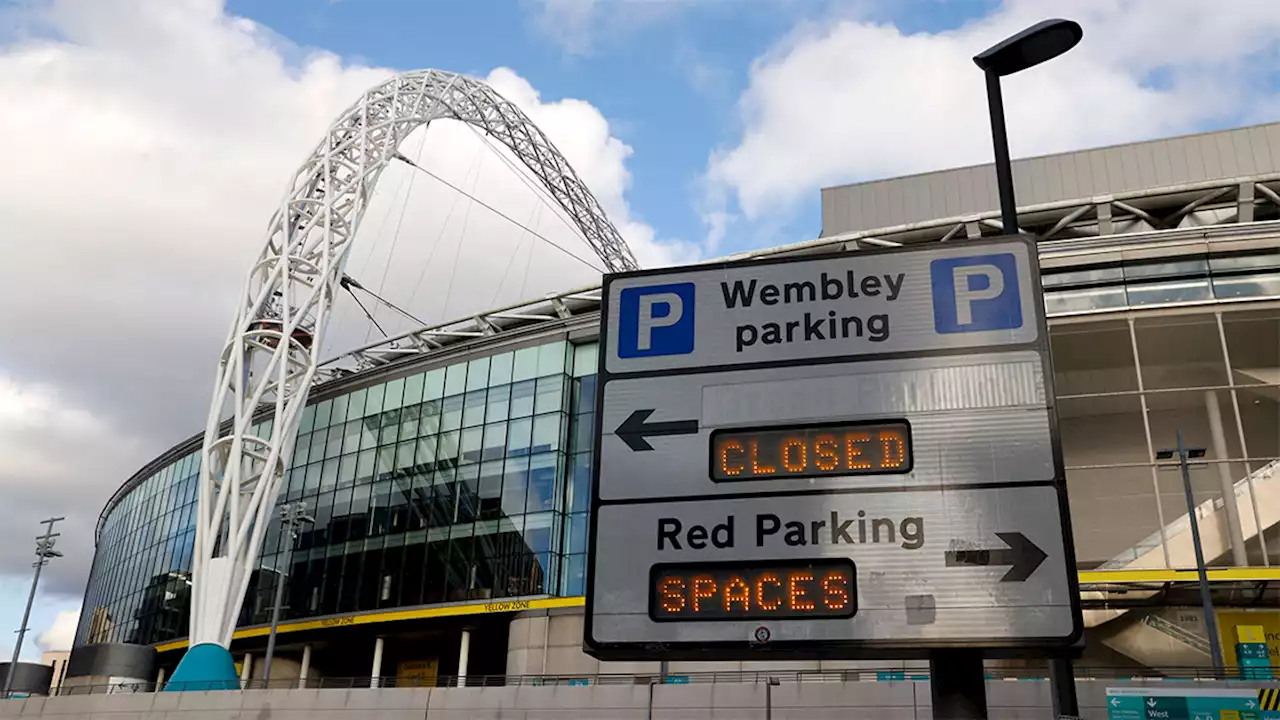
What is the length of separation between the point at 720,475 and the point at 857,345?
145 cm

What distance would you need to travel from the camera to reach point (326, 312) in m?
44.9

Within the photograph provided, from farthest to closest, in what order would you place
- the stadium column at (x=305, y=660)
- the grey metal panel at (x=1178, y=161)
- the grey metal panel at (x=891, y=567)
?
the grey metal panel at (x=1178, y=161) < the stadium column at (x=305, y=660) < the grey metal panel at (x=891, y=567)

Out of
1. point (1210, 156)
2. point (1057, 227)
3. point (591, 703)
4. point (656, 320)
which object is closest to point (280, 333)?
point (591, 703)

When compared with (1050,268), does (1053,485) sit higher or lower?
lower

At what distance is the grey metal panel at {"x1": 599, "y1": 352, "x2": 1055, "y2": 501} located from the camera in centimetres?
715

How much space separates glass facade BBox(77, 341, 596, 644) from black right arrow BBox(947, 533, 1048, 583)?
32.1 metres


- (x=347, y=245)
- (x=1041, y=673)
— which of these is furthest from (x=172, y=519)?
(x=1041, y=673)

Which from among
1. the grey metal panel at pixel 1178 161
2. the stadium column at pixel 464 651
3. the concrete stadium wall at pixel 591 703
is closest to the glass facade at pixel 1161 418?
the concrete stadium wall at pixel 591 703

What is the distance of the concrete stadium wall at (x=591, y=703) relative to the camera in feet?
71.8

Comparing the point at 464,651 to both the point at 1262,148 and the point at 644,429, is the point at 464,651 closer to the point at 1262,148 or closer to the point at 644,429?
the point at 644,429

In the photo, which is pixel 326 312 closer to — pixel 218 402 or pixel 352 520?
pixel 218 402

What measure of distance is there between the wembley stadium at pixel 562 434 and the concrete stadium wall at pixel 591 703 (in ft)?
4.97

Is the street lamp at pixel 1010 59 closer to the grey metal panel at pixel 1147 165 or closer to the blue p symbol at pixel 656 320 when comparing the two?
the blue p symbol at pixel 656 320

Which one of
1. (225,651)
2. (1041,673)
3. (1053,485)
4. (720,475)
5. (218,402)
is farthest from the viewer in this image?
(218,402)
